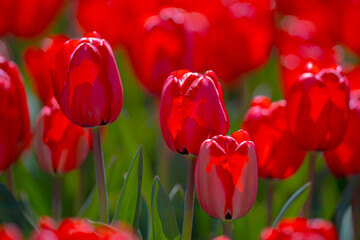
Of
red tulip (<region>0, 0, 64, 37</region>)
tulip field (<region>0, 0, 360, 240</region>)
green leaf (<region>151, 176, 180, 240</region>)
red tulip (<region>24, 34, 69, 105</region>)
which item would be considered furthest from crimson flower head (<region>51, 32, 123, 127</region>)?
red tulip (<region>0, 0, 64, 37</region>)

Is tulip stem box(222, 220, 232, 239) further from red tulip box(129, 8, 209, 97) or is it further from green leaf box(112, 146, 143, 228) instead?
red tulip box(129, 8, 209, 97)

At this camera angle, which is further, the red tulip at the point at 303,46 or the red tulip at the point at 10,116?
the red tulip at the point at 303,46

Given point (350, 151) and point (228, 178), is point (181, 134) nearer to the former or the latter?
point (228, 178)

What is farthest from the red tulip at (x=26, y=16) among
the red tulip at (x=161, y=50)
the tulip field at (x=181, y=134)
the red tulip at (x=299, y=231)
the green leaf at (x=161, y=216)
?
the red tulip at (x=299, y=231)

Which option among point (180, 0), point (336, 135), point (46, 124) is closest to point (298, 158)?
point (336, 135)

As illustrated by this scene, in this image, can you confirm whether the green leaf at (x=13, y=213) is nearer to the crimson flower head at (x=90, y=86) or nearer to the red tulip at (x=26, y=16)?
the crimson flower head at (x=90, y=86)

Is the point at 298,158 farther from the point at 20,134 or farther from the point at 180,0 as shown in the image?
the point at 180,0

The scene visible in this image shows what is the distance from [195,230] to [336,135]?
29 cm

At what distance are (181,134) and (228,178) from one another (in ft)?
0.24

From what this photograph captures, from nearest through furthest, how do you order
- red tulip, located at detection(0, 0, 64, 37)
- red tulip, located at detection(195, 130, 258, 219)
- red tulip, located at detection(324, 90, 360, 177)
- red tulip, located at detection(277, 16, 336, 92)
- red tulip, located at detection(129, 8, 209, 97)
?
red tulip, located at detection(195, 130, 258, 219) < red tulip, located at detection(324, 90, 360, 177) < red tulip, located at detection(129, 8, 209, 97) < red tulip, located at detection(277, 16, 336, 92) < red tulip, located at detection(0, 0, 64, 37)

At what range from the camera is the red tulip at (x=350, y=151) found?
83cm

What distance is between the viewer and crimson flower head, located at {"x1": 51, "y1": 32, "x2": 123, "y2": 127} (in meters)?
0.66

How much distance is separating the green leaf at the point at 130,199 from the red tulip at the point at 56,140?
11cm

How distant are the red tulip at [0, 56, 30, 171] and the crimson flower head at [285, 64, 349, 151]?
1.06 ft
